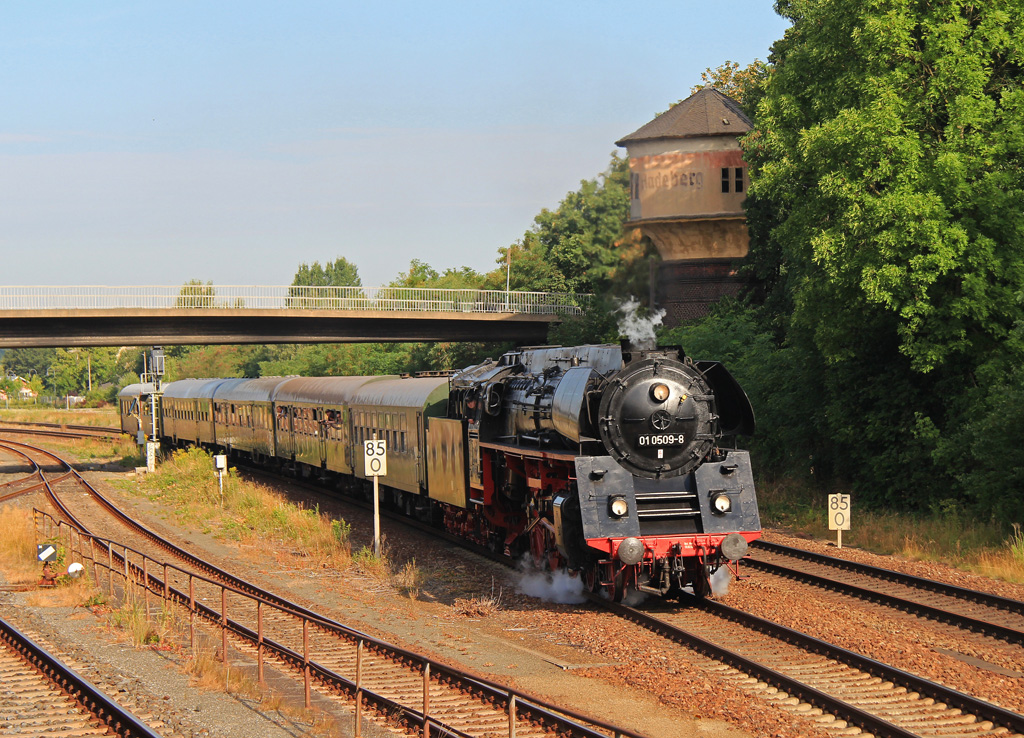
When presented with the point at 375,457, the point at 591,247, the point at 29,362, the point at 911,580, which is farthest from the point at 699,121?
the point at 29,362

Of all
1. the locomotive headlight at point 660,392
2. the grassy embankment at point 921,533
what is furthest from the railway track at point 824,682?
Answer: the grassy embankment at point 921,533

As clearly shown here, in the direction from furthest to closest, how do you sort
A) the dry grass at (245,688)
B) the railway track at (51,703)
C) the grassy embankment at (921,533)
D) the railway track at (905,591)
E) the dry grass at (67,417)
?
the dry grass at (67,417) → the grassy embankment at (921,533) → the railway track at (905,591) → the railway track at (51,703) → the dry grass at (245,688)

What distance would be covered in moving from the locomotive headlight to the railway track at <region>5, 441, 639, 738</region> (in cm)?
489

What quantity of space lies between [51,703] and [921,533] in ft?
51.8

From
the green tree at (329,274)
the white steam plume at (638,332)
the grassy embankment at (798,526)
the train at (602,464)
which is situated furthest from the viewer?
the green tree at (329,274)

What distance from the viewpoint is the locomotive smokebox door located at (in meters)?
13.8

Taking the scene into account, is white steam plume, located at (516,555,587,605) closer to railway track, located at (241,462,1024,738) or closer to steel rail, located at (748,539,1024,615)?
railway track, located at (241,462,1024,738)

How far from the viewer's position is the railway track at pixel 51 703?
33.0 feet

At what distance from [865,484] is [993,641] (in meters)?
12.3

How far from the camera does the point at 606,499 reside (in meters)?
13.9

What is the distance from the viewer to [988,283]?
817 inches

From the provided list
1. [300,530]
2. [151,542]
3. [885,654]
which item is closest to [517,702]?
[885,654]

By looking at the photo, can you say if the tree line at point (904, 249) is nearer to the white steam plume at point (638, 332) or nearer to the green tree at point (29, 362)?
the white steam plume at point (638, 332)

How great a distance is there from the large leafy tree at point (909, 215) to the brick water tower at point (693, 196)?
15451 millimetres
